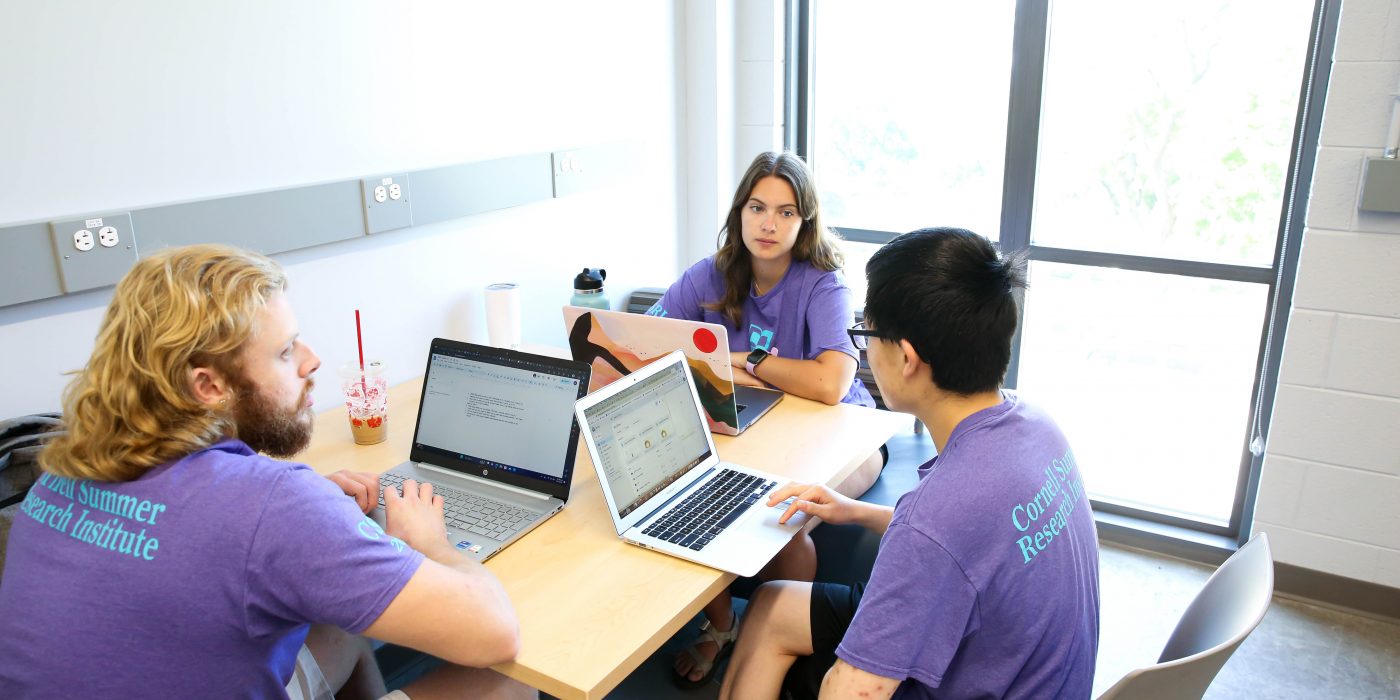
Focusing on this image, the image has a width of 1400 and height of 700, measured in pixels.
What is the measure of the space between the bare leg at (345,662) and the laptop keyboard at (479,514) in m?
0.24

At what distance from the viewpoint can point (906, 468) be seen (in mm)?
2438

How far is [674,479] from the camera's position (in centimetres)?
177

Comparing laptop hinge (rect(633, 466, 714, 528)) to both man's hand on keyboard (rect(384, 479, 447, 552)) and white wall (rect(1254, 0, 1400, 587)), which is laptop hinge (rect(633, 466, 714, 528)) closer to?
man's hand on keyboard (rect(384, 479, 447, 552))

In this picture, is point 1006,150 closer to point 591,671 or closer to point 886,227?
point 886,227

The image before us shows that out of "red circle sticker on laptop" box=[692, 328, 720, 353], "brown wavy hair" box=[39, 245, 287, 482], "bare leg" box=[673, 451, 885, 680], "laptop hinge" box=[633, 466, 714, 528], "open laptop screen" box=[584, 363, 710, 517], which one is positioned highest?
"brown wavy hair" box=[39, 245, 287, 482]

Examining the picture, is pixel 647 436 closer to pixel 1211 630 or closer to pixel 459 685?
pixel 459 685

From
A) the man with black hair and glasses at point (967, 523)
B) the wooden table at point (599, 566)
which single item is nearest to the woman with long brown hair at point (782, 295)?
the wooden table at point (599, 566)

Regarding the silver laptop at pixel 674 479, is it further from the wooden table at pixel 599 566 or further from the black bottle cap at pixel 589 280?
the black bottle cap at pixel 589 280

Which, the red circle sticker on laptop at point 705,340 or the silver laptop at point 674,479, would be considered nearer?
the silver laptop at point 674,479

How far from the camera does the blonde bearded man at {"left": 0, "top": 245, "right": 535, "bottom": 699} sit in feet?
3.76

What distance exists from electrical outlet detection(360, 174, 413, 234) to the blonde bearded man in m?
1.05

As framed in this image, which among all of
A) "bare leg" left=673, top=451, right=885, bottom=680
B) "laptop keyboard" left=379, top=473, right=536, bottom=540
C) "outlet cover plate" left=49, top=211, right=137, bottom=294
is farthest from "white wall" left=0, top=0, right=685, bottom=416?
"bare leg" left=673, top=451, right=885, bottom=680

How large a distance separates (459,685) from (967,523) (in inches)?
32.5

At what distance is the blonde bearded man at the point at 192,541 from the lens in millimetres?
1147
